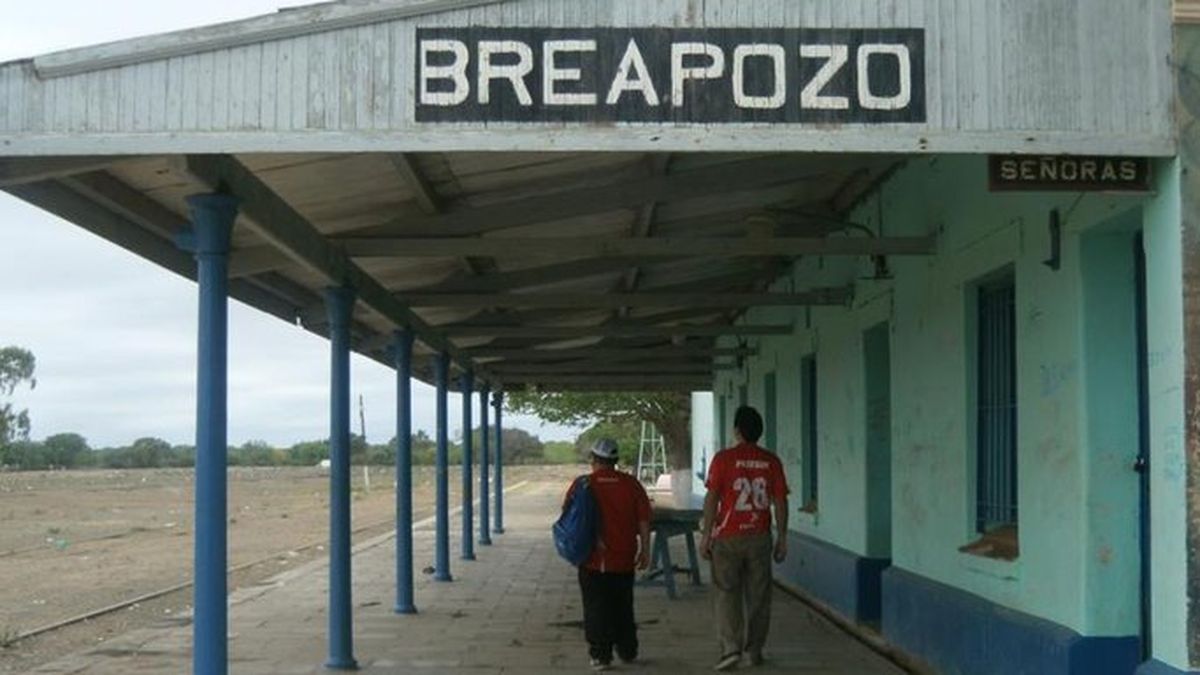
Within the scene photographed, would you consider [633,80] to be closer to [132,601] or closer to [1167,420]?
[1167,420]

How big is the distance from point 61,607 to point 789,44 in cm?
1564

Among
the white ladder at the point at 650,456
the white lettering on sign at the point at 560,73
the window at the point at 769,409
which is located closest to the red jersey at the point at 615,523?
the white lettering on sign at the point at 560,73

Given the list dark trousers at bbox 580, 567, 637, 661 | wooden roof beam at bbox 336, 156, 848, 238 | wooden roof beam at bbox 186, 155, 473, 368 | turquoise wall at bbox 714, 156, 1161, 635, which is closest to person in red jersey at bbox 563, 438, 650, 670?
dark trousers at bbox 580, 567, 637, 661

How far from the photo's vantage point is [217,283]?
792cm

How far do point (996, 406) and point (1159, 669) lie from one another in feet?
11.8

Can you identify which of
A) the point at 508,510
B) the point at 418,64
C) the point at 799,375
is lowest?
the point at 508,510

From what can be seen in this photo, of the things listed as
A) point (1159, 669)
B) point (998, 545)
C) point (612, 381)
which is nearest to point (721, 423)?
point (612, 381)

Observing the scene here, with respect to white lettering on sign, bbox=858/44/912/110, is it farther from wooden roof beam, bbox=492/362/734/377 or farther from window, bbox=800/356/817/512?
wooden roof beam, bbox=492/362/734/377

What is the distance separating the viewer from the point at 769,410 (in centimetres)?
2122

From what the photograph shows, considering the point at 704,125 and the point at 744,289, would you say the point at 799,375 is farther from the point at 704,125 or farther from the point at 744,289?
the point at 704,125

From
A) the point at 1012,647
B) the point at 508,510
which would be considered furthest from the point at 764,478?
the point at 508,510

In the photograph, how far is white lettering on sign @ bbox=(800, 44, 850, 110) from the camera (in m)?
6.68

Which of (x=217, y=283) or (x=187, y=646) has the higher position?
(x=217, y=283)

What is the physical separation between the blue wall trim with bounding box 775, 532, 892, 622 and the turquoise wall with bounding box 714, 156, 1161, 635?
17 centimetres
